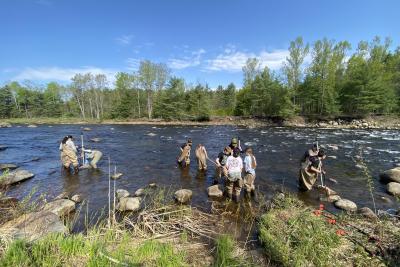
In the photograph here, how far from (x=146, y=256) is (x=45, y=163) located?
587 inches

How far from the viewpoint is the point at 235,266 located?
14.6 ft

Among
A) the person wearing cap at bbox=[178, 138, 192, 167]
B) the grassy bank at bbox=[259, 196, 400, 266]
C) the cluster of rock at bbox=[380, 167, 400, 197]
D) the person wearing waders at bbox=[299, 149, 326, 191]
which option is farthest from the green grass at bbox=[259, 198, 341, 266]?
the person wearing cap at bbox=[178, 138, 192, 167]

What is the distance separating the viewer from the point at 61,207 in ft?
26.6

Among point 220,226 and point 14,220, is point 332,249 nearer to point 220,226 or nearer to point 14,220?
point 220,226

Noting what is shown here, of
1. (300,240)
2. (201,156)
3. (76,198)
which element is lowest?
(76,198)

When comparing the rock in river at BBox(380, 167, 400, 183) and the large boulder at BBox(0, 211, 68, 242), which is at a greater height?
the large boulder at BBox(0, 211, 68, 242)

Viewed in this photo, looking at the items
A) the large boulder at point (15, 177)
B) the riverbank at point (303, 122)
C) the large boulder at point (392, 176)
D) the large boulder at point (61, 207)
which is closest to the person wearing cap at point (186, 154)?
the large boulder at point (61, 207)

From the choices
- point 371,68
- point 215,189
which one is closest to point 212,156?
point 215,189

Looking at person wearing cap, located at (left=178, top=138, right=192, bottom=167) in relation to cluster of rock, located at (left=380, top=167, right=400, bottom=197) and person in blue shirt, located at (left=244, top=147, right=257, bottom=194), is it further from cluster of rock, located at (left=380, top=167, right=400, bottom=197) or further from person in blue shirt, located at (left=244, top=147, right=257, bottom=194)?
cluster of rock, located at (left=380, top=167, right=400, bottom=197)

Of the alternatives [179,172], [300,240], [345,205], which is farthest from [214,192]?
[300,240]

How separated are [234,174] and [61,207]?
634 cm

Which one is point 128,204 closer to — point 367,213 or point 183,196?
point 183,196

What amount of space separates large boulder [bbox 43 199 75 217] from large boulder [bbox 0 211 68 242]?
4.41 feet

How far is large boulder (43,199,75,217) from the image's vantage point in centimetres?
786
